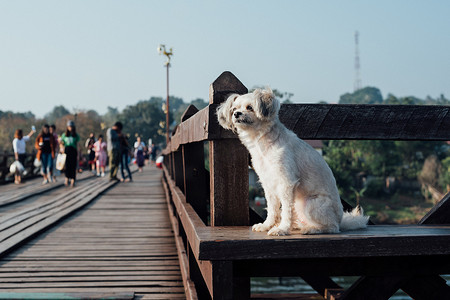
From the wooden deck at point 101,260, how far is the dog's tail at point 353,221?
1.95 meters

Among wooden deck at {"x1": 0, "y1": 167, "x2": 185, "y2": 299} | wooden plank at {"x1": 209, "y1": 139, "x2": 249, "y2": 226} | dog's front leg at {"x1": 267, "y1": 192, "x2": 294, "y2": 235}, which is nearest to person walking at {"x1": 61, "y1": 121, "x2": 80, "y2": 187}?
wooden deck at {"x1": 0, "y1": 167, "x2": 185, "y2": 299}

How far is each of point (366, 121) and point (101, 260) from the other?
3849 millimetres

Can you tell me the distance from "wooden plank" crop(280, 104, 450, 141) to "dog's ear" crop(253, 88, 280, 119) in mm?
209

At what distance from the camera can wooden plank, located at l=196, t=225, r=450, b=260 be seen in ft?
7.71

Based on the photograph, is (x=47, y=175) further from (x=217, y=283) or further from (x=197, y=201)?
(x=217, y=283)

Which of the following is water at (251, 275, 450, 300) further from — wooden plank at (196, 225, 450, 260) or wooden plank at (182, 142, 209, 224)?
wooden plank at (196, 225, 450, 260)

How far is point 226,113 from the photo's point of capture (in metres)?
2.56

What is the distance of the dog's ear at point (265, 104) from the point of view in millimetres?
2561

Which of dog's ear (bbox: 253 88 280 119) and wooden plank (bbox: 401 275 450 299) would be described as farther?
wooden plank (bbox: 401 275 450 299)

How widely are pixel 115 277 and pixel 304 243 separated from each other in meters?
3.04

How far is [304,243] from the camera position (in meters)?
2.38

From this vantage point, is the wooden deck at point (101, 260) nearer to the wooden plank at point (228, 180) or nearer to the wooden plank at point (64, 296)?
the wooden plank at point (64, 296)

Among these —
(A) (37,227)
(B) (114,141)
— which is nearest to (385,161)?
(B) (114,141)

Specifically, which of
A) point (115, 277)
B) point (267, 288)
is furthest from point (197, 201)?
point (267, 288)
